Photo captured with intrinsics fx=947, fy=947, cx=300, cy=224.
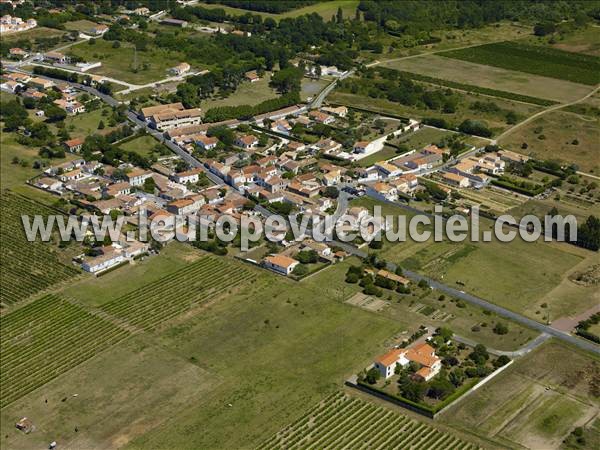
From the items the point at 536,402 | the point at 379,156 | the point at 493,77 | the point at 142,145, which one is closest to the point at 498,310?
the point at 536,402

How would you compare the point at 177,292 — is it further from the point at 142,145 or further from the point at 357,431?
the point at 142,145

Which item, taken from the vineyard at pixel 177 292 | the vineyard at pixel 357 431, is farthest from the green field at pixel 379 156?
the vineyard at pixel 357 431

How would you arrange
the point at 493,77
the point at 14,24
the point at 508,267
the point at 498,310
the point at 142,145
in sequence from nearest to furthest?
the point at 498,310, the point at 508,267, the point at 142,145, the point at 493,77, the point at 14,24

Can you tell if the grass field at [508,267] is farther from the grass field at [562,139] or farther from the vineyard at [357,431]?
the grass field at [562,139]

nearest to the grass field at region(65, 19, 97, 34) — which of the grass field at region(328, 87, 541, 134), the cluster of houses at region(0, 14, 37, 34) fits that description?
the cluster of houses at region(0, 14, 37, 34)

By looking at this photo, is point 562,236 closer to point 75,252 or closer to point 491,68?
point 75,252

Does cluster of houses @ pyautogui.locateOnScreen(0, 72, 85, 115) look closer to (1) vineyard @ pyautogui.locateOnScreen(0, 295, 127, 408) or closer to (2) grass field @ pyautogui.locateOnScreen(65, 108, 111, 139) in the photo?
(2) grass field @ pyautogui.locateOnScreen(65, 108, 111, 139)
